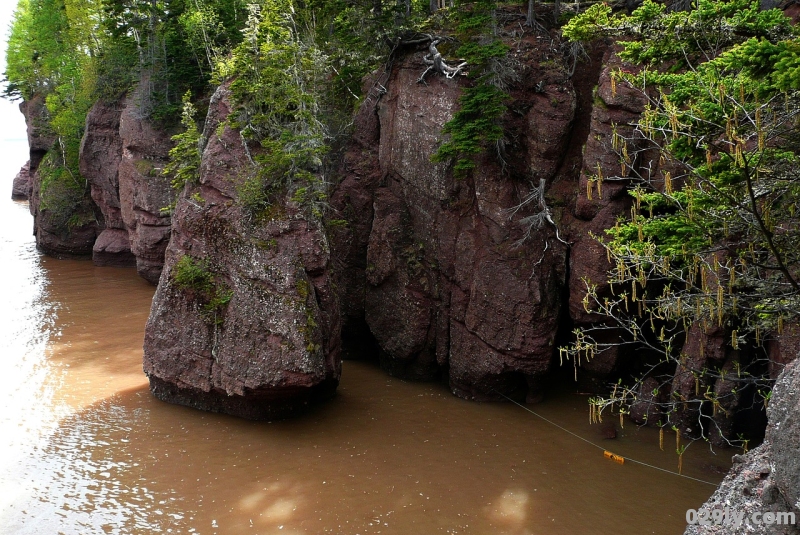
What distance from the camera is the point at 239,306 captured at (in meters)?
12.5

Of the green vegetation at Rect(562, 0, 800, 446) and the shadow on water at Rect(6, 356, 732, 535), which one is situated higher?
the green vegetation at Rect(562, 0, 800, 446)

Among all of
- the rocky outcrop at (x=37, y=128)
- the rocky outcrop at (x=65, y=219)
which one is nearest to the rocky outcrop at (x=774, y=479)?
the rocky outcrop at (x=65, y=219)

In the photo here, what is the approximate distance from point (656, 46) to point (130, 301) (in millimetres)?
18092

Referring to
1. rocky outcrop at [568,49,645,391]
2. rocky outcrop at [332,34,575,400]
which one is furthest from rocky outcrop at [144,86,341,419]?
rocky outcrop at [568,49,645,391]

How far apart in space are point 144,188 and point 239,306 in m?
11.8

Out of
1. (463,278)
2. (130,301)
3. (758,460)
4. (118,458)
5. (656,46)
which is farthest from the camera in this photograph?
(130,301)

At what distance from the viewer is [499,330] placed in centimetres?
1375

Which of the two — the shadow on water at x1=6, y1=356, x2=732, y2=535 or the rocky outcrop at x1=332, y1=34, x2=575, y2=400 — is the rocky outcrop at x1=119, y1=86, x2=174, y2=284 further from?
the shadow on water at x1=6, y1=356, x2=732, y2=535

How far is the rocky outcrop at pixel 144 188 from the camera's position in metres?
22.1

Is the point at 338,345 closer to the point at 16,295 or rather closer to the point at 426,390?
the point at 426,390

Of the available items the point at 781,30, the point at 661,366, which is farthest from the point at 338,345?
the point at 781,30

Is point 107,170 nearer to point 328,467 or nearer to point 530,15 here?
point 530,15

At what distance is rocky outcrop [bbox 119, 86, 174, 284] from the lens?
72.6 feet

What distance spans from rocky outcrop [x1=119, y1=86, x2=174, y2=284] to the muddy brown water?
715 cm
